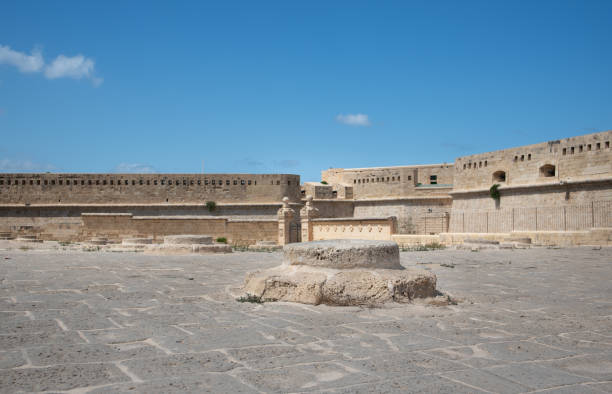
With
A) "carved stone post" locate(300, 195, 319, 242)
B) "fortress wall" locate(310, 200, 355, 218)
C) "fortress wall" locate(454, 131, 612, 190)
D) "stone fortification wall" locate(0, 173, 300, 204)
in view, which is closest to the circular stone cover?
"carved stone post" locate(300, 195, 319, 242)

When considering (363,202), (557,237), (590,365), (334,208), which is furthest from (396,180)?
(590,365)

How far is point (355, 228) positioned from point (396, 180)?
460 inches

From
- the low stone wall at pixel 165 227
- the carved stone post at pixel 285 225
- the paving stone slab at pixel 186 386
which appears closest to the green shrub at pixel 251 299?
the paving stone slab at pixel 186 386

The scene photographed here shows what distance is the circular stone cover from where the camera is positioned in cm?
534

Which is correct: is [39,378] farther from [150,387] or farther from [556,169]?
[556,169]

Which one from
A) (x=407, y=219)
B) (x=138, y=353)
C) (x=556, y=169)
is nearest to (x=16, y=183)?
(x=407, y=219)

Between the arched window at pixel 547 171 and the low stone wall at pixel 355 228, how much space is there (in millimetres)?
7553

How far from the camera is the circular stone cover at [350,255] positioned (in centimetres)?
534

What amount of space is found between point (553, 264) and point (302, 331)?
733cm

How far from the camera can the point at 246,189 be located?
30.8 meters

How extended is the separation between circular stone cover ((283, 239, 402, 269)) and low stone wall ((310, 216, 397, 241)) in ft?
47.1

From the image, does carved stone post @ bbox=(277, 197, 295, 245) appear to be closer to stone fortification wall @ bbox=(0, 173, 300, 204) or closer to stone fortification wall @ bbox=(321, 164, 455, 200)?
stone fortification wall @ bbox=(0, 173, 300, 204)

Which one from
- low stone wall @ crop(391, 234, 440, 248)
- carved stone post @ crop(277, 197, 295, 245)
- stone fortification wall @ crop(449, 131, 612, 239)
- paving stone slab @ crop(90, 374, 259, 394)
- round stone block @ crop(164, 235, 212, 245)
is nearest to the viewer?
paving stone slab @ crop(90, 374, 259, 394)

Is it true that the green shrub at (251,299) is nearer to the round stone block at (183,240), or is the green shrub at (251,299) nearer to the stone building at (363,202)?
the round stone block at (183,240)
